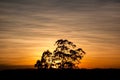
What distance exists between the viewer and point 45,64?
5406 centimetres
